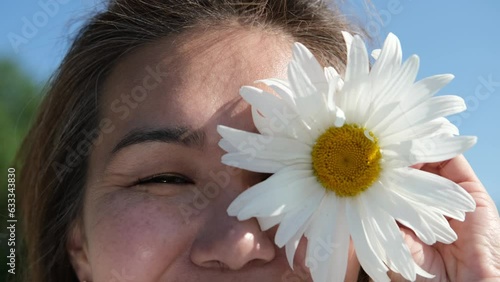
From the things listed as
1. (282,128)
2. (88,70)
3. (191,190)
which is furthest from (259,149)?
(88,70)

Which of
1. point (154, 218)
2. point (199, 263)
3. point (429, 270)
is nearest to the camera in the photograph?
point (199, 263)

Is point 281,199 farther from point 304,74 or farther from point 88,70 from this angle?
point 88,70

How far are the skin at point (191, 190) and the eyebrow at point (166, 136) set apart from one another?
0.01 meters

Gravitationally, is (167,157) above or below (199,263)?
above

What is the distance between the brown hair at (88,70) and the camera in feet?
7.86

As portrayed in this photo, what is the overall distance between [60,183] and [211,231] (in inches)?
38.5

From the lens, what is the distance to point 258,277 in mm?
1872

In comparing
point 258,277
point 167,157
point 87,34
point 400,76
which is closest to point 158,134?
point 167,157

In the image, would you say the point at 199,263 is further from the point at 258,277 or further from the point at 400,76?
the point at 400,76

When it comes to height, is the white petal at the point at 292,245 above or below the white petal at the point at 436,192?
below

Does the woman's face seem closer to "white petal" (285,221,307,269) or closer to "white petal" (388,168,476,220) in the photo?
"white petal" (285,221,307,269)

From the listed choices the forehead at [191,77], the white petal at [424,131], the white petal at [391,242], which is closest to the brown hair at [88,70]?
the forehead at [191,77]

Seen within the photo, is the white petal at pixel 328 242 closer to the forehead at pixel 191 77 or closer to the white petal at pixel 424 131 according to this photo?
the white petal at pixel 424 131

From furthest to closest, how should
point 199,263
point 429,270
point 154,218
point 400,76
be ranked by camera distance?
1. point 429,270
2. point 154,218
3. point 199,263
4. point 400,76
